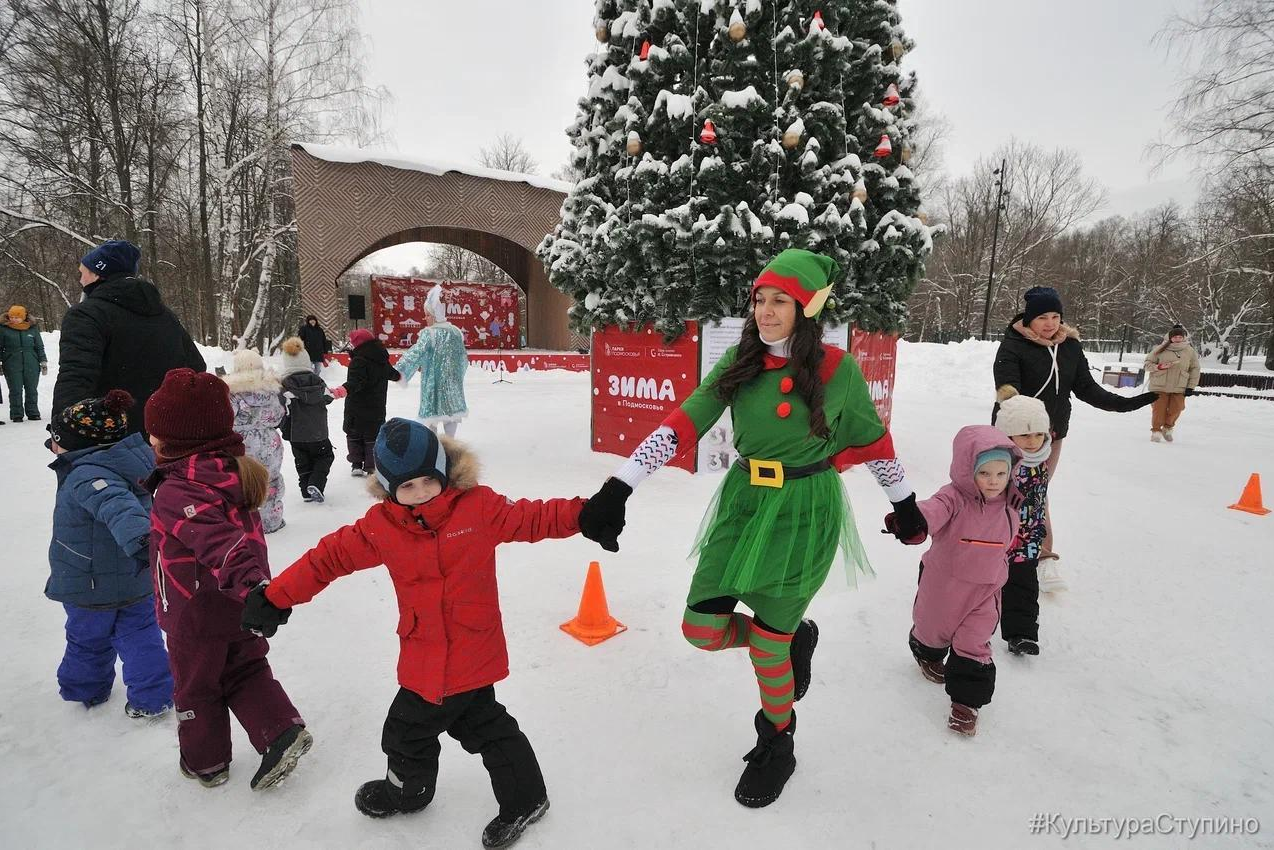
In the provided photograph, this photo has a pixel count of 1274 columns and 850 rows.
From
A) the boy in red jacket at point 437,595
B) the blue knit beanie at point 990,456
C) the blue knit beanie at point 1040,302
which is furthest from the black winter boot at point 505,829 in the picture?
the blue knit beanie at point 1040,302

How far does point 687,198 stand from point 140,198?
20.0 m

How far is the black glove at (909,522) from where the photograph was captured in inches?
90.7

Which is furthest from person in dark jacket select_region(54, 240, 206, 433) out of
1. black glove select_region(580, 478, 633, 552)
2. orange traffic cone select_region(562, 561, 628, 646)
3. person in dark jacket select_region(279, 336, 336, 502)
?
black glove select_region(580, 478, 633, 552)

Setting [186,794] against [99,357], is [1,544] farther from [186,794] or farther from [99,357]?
[186,794]

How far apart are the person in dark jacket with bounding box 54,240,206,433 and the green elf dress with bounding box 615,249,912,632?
302cm

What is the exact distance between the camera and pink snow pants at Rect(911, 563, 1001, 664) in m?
2.72

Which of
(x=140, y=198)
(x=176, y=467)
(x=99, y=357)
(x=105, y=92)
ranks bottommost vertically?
(x=176, y=467)

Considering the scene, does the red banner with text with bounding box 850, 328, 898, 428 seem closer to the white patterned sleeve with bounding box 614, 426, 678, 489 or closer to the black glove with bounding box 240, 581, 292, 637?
the white patterned sleeve with bounding box 614, 426, 678, 489

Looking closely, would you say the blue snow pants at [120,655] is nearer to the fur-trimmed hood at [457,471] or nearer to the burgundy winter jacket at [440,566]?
the burgundy winter jacket at [440,566]

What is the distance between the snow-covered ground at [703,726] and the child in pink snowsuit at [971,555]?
0.85 ft

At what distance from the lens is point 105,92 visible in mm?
14562

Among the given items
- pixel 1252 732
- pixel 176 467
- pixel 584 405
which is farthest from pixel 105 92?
pixel 1252 732

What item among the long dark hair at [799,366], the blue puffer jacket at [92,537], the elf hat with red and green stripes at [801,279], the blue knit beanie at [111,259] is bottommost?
the blue puffer jacket at [92,537]

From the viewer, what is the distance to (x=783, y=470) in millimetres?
2246
